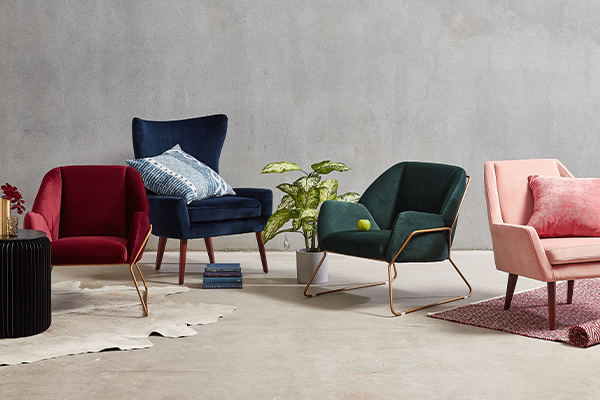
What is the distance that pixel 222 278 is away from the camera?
3756 millimetres

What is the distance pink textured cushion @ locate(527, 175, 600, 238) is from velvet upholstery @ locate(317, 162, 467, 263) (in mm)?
445

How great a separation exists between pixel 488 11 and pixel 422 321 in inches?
133

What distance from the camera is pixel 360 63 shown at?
16.9 feet

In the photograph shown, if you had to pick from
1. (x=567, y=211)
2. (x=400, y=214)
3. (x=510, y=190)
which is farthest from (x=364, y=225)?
(x=567, y=211)

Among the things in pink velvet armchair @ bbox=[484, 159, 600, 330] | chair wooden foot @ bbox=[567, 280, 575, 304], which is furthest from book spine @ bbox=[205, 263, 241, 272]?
chair wooden foot @ bbox=[567, 280, 575, 304]

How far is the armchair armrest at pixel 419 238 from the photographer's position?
10.1ft

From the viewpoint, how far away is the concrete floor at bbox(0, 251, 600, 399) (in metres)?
2.04

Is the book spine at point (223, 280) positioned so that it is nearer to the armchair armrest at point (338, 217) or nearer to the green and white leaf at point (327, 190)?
the armchair armrest at point (338, 217)

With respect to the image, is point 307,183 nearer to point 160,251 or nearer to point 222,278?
point 222,278

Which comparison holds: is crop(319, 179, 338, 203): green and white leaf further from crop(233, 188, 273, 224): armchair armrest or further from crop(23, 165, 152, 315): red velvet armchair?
crop(23, 165, 152, 315): red velvet armchair

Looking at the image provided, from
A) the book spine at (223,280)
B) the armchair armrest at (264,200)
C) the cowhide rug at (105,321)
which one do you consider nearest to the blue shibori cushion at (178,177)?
the armchair armrest at (264,200)

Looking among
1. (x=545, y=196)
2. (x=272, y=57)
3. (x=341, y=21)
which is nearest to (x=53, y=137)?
(x=272, y=57)

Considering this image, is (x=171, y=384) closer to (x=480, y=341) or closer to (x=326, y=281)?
(x=480, y=341)

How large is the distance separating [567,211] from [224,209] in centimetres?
213
